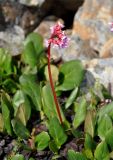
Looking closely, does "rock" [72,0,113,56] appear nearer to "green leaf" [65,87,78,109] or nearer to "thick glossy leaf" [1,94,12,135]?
"green leaf" [65,87,78,109]

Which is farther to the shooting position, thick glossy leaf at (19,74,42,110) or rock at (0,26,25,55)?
rock at (0,26,25,55)

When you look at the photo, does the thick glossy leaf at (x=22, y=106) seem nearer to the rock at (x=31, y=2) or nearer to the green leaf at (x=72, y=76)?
the green leaf at (x=72, y=76)

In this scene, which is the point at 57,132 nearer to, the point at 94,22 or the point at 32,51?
the point at 32,51

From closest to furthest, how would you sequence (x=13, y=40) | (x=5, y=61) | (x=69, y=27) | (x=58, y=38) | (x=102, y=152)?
(x=58, y=38) < (x=102, y=152) < (x=5, y=61) < (x=13, y=40) < (x=69, y=27)

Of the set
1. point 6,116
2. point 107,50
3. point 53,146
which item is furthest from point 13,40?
point 53,146

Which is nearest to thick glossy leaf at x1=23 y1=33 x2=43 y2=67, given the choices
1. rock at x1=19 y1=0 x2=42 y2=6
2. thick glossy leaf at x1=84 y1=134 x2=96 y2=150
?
rock at x1=19 y1=0 x2=42 y2=6

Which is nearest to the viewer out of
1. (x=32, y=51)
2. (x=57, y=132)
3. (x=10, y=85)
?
(x=57, y=132)

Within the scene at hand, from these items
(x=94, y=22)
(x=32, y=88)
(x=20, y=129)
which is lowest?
(x=20, y=129)
